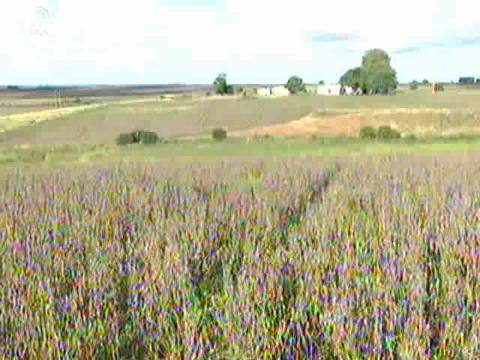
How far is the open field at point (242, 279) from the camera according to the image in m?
2.38

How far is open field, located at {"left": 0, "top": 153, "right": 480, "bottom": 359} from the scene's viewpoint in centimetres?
238

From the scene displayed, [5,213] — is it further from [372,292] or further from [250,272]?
[372,292]

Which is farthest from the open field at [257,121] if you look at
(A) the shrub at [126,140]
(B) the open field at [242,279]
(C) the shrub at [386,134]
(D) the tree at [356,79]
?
(B) the open field at [242,279]

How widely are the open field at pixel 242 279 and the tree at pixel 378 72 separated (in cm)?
9207

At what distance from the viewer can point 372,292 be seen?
2635 mm

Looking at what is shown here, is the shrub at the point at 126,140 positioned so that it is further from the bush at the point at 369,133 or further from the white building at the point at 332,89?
the white building at the point at 332,89

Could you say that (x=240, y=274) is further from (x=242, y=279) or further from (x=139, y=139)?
(x=139, y=139)

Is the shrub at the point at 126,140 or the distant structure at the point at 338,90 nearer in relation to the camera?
the shrub at the point at 126,140

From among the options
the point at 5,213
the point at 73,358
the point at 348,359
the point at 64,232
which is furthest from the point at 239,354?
the point at 5,213

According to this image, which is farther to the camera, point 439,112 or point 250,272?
point 439,112

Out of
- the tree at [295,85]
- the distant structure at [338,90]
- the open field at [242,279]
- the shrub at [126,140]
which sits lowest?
the shrub at [126,140]

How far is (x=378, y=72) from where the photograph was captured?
306 feet

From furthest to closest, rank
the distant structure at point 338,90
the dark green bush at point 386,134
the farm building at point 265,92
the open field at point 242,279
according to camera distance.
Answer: the farm building at point 265,92 < the distant structure at point 338,90 < the dark green bush at point 386,134 < the open field at point 242,279

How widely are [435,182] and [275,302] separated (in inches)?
145
